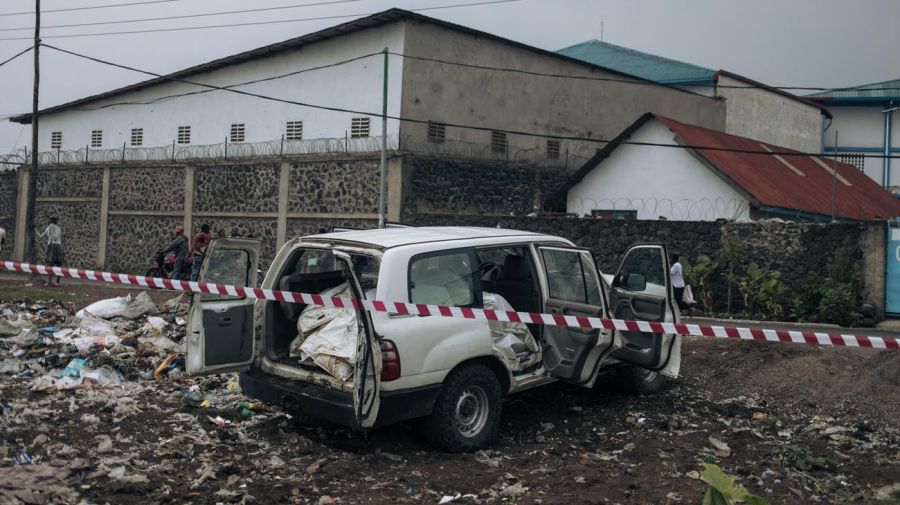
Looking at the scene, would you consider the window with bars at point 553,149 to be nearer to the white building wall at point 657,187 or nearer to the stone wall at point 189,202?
the white building wall at point 657,187

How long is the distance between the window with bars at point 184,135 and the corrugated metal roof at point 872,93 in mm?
32634

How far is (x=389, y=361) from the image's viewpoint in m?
6.19

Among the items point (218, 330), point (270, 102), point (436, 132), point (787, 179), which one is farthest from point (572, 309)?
point (270, 102)

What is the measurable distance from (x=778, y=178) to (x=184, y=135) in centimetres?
2078

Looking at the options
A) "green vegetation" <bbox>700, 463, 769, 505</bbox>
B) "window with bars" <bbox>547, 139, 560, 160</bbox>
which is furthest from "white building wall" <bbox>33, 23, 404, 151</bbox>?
"green vegetation" <bbox>700, 463, 769, 505</bbox>

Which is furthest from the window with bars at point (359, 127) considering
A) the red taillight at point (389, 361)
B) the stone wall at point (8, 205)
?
the stone wall at point (8, 205)

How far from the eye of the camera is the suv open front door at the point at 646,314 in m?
8.04

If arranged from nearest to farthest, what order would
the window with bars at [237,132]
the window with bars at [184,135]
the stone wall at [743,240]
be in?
the stone wall at [743,240], the window with bars at [237,132], the window with bars at [184,135]

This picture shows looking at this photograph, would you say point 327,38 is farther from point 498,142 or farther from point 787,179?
point 787,179

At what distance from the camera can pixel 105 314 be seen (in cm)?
1256

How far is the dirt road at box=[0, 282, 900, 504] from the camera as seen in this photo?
5789mm

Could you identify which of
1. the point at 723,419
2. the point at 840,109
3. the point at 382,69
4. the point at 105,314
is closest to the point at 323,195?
the point at 382,69

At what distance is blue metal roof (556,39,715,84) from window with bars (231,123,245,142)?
16360 mm

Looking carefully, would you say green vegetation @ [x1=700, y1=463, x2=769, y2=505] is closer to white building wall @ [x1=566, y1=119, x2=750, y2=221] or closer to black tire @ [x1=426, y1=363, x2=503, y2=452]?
black tire @ [x1=426, y1=363, x2=503, y2=452]
